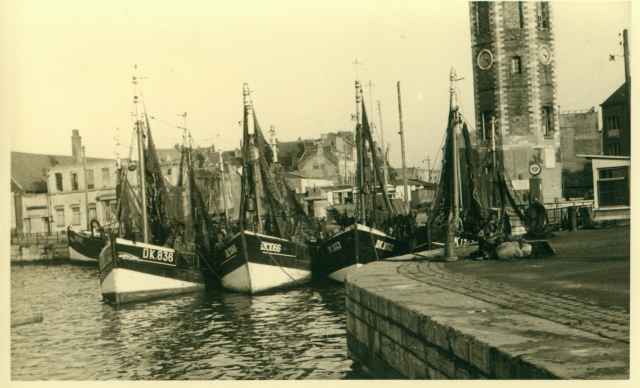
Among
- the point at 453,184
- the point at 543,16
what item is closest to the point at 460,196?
the point at 453,184

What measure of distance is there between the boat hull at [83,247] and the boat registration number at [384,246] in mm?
20246

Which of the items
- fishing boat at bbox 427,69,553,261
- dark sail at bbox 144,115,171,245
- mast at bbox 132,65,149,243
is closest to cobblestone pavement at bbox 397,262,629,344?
fishing boat at bbox 427,69,553,261

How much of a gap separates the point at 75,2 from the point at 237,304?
12.1m

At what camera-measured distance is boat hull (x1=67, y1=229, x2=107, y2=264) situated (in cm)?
3822

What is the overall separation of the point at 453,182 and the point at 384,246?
1012 cm

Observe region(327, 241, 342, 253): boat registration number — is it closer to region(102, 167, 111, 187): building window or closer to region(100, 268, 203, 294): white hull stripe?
region(100, 268, 203, 294): white hull stripe

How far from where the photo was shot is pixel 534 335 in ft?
19.9

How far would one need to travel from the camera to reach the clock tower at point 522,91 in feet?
107

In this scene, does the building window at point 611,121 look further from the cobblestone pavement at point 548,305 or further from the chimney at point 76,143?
the chimney at point 76,143

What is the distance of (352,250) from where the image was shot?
Answer: 23.1 meters

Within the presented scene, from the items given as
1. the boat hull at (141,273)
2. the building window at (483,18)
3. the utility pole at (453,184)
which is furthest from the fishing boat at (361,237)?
the building window at (483,18)
